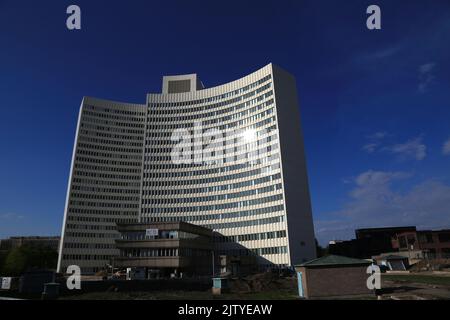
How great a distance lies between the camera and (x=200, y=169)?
363 ft

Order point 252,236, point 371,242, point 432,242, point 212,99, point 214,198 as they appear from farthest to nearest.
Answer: point 371,242, point 212,99, point 214,198, point 432,242, point 252,236

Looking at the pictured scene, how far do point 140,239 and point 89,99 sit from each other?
80.1 metres

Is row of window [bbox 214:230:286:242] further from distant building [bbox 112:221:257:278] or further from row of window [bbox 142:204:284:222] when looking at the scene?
distant building [bbox 112:221:257:278]

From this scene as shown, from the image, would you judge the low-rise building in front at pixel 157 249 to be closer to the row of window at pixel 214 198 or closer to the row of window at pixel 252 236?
the row of window at pixel 252 236

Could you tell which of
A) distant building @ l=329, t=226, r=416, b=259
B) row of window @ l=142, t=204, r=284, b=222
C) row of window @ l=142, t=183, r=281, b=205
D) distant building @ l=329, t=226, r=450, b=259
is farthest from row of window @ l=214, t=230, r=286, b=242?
distant building @ l=329, t=226, r=416, b=259

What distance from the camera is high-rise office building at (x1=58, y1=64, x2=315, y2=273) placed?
93812mm

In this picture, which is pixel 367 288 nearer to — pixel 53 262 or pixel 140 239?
pixel 140 239

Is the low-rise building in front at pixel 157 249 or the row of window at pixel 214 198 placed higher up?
the row of window at pixel 214 198

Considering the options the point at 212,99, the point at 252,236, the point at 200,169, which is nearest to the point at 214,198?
the point at 200,169

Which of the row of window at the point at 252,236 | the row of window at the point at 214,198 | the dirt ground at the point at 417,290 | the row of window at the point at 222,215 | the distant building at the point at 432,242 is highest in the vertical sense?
the row of window at the point at 214,198

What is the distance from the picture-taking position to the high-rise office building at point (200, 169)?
9381cm

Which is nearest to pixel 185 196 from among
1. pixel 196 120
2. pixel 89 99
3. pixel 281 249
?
pixel 196 120

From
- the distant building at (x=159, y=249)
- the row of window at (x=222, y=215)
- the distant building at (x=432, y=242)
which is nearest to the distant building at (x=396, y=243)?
the distant building at (x=432, y=242)

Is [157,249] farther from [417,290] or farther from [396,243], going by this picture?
→ [396,243]
